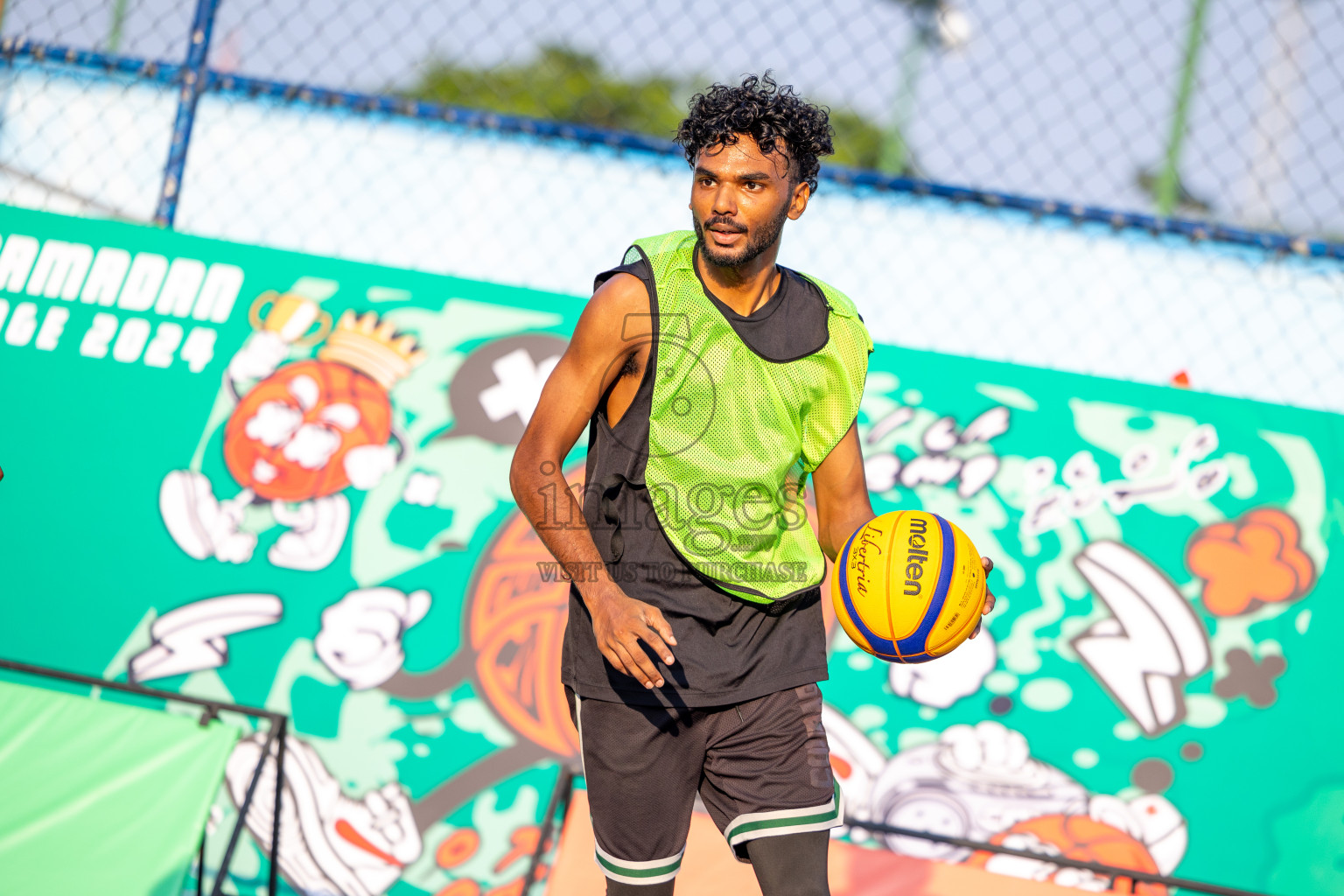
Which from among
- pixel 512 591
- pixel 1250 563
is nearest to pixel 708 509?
pixel 512 591

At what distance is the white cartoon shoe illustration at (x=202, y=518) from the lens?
3.94 metres

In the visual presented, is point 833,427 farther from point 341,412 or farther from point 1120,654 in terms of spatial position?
point 341,412

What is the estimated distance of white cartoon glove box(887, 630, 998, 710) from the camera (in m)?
3.75

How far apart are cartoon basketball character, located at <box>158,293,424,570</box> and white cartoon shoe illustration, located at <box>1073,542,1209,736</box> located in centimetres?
261

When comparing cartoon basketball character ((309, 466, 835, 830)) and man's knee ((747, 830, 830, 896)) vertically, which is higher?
cartoon basketball character ((309, 466, 835, 830))

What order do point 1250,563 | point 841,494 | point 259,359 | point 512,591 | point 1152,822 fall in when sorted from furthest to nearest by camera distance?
point 259,359 → point 512,591 → point 1250,563 → point 1152,822 → point 841,494

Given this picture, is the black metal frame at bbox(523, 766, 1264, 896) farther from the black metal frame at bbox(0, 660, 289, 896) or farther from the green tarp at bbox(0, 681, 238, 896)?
the green tarp at bbox(0, 681, 238, 896)

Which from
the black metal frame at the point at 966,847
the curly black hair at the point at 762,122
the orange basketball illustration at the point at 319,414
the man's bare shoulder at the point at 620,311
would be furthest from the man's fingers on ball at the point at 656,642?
the orange basketball illustration at the point at 319,414

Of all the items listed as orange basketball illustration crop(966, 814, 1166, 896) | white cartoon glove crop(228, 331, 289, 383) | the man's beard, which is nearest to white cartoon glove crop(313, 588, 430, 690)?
white cartoon glove crop(228, 331, 289, 383)

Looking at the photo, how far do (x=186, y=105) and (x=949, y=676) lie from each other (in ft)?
12.1

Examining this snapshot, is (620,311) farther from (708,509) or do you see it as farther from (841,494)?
(841,494)

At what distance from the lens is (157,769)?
3529mm

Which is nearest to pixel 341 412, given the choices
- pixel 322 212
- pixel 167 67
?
pixel 167 67

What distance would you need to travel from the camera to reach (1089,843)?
3.64 metres
